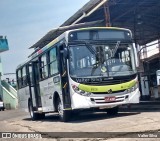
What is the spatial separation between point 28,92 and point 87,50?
6.76 meters

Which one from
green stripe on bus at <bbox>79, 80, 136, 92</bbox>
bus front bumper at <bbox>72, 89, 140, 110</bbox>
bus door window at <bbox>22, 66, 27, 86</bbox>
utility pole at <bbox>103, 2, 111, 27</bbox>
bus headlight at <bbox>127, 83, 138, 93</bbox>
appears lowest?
bus front bumper at <bbox>72, 89, 140, 110</bbox>

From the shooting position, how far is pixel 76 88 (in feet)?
37.4

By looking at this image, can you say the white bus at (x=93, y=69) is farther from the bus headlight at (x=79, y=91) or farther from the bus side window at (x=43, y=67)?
the bus side window at (x=43, y=67)

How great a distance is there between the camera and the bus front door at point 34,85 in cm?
1573

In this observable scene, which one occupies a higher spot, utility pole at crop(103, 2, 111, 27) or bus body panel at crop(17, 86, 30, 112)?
utility pole at crop(103, 2, 111, 27)

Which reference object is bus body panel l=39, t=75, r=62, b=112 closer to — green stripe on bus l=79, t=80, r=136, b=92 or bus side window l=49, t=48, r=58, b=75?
bus side window l=49, t=48, r=58, b=75

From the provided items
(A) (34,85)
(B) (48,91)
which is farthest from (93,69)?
(A) (34,85)

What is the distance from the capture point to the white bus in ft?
37.5

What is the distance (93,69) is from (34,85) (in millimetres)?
5343

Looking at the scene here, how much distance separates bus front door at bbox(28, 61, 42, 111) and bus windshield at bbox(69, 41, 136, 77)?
428 cm

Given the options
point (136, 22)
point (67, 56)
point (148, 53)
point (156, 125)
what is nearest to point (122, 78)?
point (67, 56)

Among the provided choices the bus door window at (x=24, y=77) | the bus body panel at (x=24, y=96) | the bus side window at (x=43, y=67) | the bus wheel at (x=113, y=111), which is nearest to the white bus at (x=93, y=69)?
the bus side window at (x=43, y=67)

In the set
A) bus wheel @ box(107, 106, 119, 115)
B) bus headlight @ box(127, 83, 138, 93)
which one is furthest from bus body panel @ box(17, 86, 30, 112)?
bus headlight @ box(127, 83, 138, 93)

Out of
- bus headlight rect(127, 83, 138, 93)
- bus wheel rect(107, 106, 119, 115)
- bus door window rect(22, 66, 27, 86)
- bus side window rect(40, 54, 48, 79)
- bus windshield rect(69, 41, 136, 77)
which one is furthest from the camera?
bus door window rect(22, 66, 27, 86)
